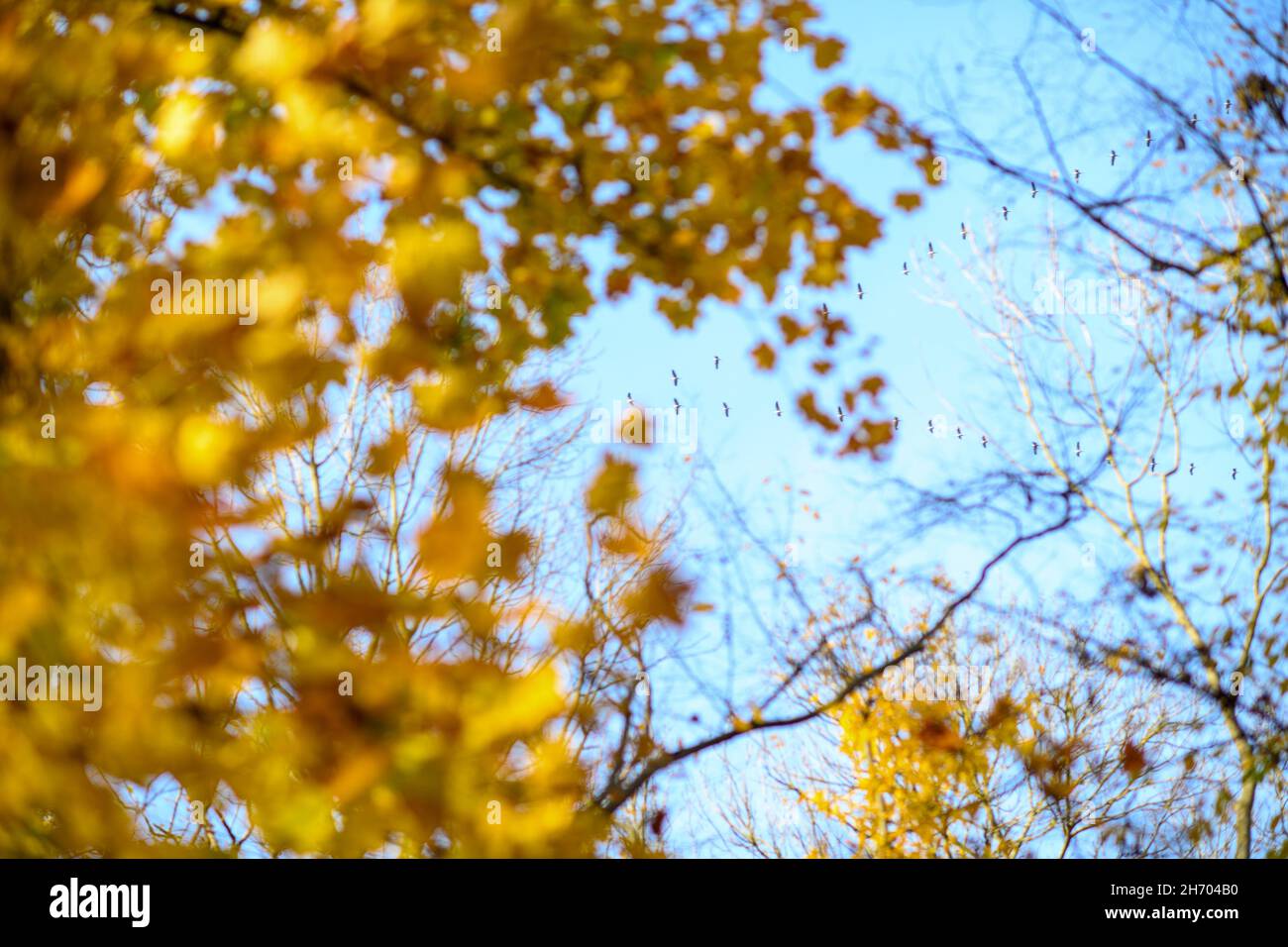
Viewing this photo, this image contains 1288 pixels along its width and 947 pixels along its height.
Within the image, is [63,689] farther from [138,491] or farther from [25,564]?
[138,491]

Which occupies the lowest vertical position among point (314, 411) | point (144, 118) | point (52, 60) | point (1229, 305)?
point (314, 411)

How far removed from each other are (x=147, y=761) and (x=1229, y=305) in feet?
26.0

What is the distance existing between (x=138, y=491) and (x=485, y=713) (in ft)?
3.44

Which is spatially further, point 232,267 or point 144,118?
point 144,118

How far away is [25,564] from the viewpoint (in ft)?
7.61

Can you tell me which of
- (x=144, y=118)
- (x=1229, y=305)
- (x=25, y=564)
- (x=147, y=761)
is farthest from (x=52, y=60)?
(x=1229, y=305)

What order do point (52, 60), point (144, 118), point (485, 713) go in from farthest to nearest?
point (144, 118) < point (52, 60) < point (485, 713)
